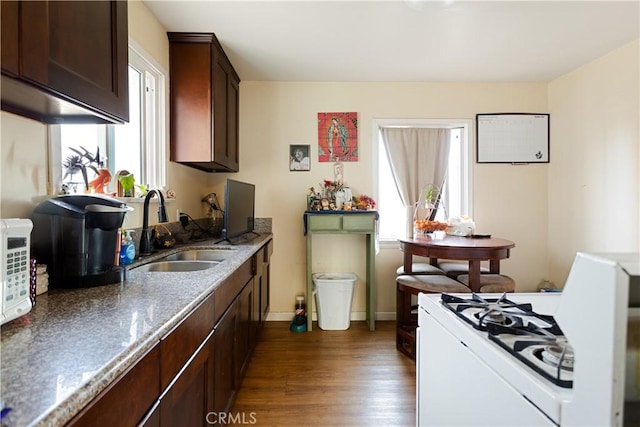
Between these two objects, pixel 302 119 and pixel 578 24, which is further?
pixel 302 119

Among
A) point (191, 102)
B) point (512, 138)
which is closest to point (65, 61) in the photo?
point (191, 102)

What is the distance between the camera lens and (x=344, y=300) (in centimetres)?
309

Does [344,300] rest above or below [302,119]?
below

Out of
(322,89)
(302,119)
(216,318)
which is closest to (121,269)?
(216,318)

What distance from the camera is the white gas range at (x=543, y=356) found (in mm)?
491

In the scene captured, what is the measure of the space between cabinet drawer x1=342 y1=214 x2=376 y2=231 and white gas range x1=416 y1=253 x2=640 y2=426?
1.94 m

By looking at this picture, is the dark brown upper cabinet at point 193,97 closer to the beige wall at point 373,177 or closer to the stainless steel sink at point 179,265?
the beige wall at point 373,177

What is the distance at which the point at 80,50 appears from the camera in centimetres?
103

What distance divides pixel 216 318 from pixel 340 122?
2.52 metres

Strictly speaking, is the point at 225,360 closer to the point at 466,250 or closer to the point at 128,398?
the point at 128,398

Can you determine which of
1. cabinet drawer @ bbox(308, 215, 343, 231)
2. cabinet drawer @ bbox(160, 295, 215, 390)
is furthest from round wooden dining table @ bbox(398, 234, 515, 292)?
cabinet drawer @ bbox(160, 295, 215, 390)

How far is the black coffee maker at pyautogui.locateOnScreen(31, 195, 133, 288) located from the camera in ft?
3.64

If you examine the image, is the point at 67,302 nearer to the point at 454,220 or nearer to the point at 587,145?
the point at 454,220

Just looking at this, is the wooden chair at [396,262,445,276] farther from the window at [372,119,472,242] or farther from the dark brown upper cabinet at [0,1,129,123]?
the dark brown upper cabinet at [0,1,129,123]
